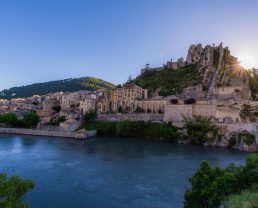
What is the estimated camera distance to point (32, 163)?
25891 mm

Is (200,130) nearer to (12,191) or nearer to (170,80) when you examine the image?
(170,80)

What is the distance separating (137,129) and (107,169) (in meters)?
19.3

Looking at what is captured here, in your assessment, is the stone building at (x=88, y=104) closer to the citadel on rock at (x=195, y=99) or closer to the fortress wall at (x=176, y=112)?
the citadel on rock at (x=195, y=99)

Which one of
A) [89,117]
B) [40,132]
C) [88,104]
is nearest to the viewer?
[40,132]

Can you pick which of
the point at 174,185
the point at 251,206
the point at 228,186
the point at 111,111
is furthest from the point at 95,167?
the point at 111,111

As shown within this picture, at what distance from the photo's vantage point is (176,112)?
4234 cm

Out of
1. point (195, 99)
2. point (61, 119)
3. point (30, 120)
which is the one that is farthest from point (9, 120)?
point (195, 99)

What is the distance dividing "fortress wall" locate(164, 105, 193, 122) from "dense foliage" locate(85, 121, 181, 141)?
2.60 meters

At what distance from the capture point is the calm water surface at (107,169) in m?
16.7

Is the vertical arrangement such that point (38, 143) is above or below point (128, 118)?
below

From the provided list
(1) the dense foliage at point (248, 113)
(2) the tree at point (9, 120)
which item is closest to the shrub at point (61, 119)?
(2) the tree at point (9, 120)

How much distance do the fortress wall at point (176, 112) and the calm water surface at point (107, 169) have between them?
23.0ft

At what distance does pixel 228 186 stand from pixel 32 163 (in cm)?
2020

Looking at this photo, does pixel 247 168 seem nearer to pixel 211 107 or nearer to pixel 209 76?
pixel 211 107
